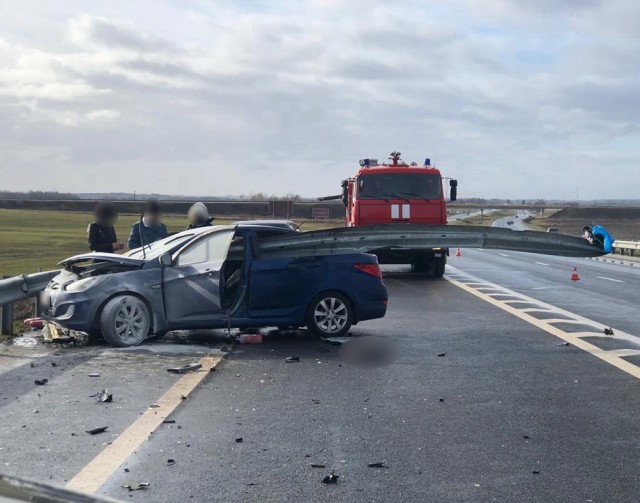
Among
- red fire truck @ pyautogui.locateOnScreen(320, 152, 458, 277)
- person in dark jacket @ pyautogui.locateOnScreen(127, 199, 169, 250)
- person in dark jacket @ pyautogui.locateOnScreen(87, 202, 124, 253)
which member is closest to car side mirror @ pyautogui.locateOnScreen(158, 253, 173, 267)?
person in dark jacket @ pyautogui.locateOnScreen(127, 199, 169, 250)

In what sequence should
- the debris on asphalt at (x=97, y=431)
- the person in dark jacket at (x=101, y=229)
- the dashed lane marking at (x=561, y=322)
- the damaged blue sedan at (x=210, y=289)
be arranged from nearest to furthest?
1. the debris on asphalt at (x=97, y=431)
2. the dashed lane marking at (x=561, y=322)
3. the damaged blue sedan at (x=210, y=289)
4. the person in dark jacket at (x=101, y=229)

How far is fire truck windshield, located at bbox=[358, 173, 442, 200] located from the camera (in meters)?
22.1

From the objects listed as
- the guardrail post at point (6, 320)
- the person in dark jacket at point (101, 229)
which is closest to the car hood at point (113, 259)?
the guardrail post at point (6, 320)

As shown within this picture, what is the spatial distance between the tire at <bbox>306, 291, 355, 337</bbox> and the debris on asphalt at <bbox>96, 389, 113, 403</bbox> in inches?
156

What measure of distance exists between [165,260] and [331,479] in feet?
19.5

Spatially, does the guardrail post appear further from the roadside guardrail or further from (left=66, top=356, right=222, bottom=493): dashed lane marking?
(left=66, top=356, right=222, bottom=493): dashed lane marking

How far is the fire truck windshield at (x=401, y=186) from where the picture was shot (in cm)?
2211

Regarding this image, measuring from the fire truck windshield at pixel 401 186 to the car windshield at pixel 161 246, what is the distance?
1088cm

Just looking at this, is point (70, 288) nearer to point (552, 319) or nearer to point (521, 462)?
point (521, 462)

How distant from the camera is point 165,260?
10.7 meters

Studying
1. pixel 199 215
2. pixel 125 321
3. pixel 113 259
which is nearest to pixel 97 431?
pixel 125 321

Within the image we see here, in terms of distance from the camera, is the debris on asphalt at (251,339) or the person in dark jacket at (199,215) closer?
the debris on asphalt at (251,339)

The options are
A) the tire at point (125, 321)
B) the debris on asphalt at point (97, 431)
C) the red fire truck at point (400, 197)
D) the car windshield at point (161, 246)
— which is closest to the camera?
the debris on asphalt at point (97, 431)

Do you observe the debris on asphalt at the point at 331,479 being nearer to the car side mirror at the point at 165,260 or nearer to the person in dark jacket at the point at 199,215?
the car side mirror at the point at 165,260
